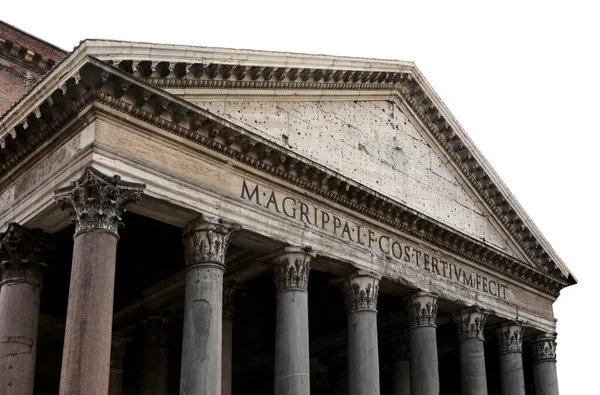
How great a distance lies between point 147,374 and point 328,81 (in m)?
6.57

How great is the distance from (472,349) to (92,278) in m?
9.24

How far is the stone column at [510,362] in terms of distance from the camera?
17.7 meters

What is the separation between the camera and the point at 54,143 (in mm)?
11562

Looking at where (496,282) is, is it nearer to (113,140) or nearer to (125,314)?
(125,314)

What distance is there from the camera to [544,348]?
19.1m

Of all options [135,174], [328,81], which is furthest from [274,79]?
[135,174]

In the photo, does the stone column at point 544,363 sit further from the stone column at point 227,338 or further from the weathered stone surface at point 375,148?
the stone column at point 227,338

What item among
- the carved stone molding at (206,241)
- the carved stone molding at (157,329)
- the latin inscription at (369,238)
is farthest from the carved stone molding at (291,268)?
the carved stone molding at (157,329)

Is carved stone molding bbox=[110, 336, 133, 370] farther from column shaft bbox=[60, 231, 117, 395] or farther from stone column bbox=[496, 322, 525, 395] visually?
stone column bbox=[496, 322, 525, 395]

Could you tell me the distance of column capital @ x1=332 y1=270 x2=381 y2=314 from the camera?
46.3ft

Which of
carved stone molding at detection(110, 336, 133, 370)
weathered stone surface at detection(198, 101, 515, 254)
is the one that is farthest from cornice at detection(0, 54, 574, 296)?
carved stone molding at detection(110, 336, 133, 370)

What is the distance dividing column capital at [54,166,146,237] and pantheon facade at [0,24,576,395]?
2 centimetres

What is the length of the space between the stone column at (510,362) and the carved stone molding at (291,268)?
6767 mm

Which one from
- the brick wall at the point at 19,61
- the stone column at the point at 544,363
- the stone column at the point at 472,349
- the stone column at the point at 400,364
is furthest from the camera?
the brick wall at the point at 19,61
